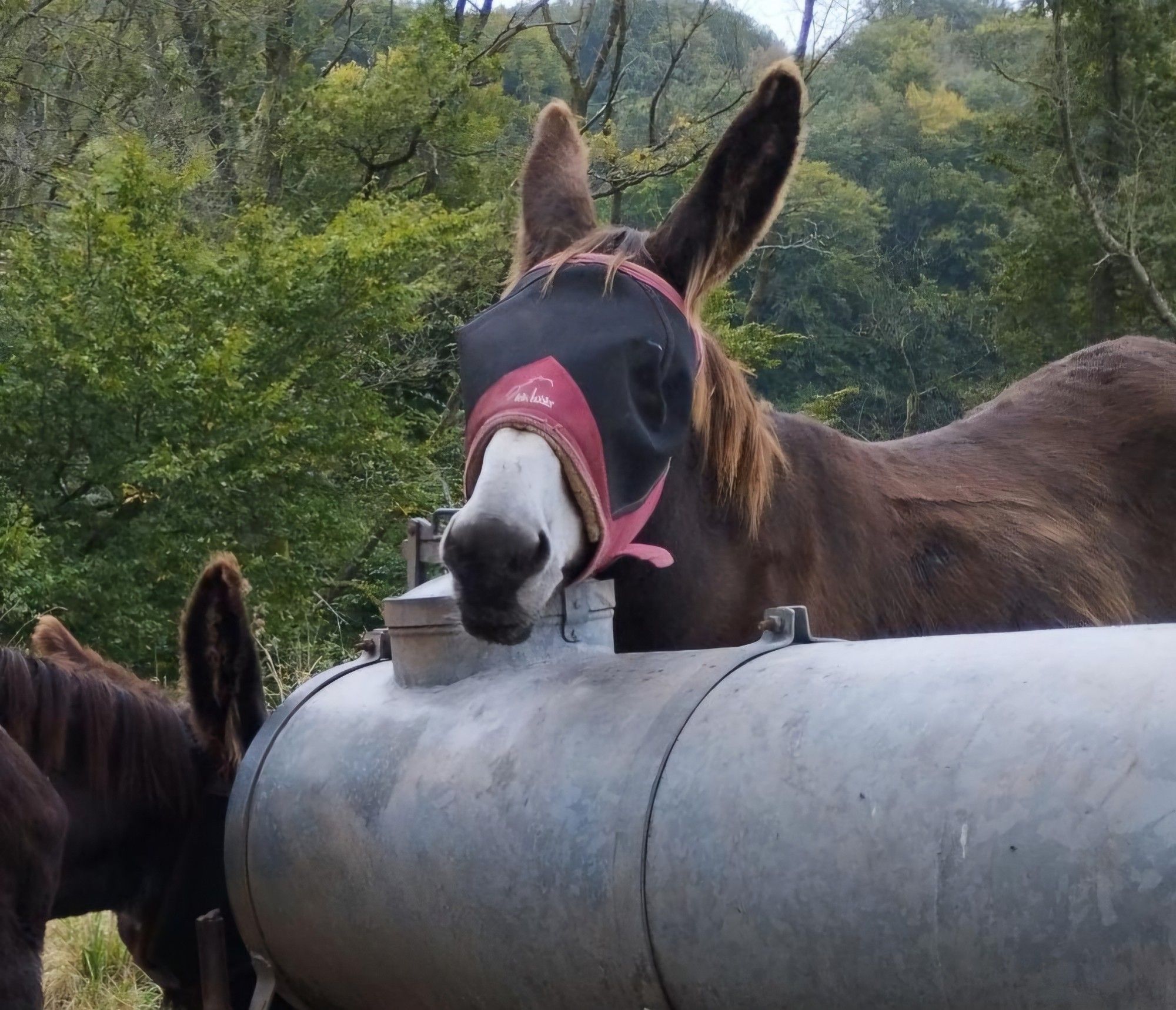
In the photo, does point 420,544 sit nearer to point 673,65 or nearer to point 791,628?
point 791,628

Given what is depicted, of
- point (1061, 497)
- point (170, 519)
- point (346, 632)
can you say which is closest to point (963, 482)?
point (1061, 497)

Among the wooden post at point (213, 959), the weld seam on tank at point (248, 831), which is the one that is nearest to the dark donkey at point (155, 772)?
the wooden post at point (213, 959)

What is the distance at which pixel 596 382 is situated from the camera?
2412 mm

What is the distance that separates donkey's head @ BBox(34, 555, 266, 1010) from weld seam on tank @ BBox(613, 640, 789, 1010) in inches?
41.0

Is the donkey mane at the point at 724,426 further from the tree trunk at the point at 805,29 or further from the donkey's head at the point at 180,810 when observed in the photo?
the tree trunk at the point at 805,29

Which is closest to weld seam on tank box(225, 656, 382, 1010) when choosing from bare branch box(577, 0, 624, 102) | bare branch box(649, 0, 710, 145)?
bare branch box(577, 0, 624, 102)

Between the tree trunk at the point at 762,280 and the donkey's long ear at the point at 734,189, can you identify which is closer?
the donkey's long ear at the point at 734,189

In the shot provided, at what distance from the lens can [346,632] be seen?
1521 centimetres

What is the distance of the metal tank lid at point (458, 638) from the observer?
222 centimetres

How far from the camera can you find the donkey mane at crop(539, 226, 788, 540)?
2748 millimetres

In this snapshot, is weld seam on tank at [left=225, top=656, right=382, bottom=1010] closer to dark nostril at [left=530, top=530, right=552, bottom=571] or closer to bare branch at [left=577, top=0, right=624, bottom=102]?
dark nostril at [left=530, top=530, right=552, bottom=571]

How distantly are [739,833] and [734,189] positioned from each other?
148cm

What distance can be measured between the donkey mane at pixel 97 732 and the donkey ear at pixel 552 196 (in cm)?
115

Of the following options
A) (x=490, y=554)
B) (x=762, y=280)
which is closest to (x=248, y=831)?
(x=490, y=554)
